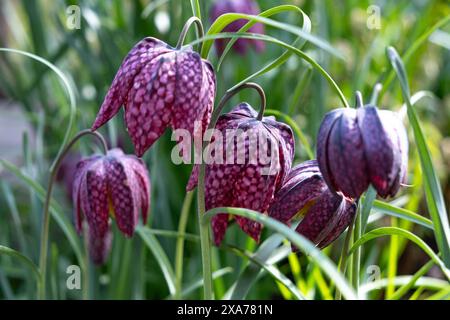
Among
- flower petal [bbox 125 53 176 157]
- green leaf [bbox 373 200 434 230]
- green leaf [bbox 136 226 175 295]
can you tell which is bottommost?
green leaf [bbox 136 226 175 295]

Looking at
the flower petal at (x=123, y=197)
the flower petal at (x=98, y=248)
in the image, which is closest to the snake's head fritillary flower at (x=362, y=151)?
the flower petal at (x=123, y=197)

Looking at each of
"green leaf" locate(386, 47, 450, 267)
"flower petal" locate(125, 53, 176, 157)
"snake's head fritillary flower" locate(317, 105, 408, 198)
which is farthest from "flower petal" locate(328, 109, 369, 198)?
"flower petal" locate(125, 53, 176, 157)

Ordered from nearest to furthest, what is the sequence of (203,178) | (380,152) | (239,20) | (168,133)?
(380,152), (203,178), (168,133), (239,20)

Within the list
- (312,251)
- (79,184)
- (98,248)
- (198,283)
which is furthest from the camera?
(198,283)

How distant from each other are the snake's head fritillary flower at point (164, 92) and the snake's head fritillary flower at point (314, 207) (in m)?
0.18

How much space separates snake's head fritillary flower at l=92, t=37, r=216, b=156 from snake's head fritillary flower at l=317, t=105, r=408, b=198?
16 cm

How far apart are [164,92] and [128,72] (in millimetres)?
62

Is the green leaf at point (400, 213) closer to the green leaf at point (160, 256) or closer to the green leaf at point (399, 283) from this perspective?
the green leaf at point (399, 283)

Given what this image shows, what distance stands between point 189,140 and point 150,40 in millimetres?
144

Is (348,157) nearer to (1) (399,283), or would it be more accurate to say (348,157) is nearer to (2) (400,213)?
(2) (400,213)

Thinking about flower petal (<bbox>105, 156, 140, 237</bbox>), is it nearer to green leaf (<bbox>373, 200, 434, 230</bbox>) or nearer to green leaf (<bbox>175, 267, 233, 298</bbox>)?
green leaf (<bbox>175, 267, 233, 298</bbox>)

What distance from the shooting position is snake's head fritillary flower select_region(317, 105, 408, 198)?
88cm

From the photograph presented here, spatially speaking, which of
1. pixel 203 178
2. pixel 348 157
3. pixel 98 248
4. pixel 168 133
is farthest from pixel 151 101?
pixel 168 133

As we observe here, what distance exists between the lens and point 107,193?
1.21 meters
